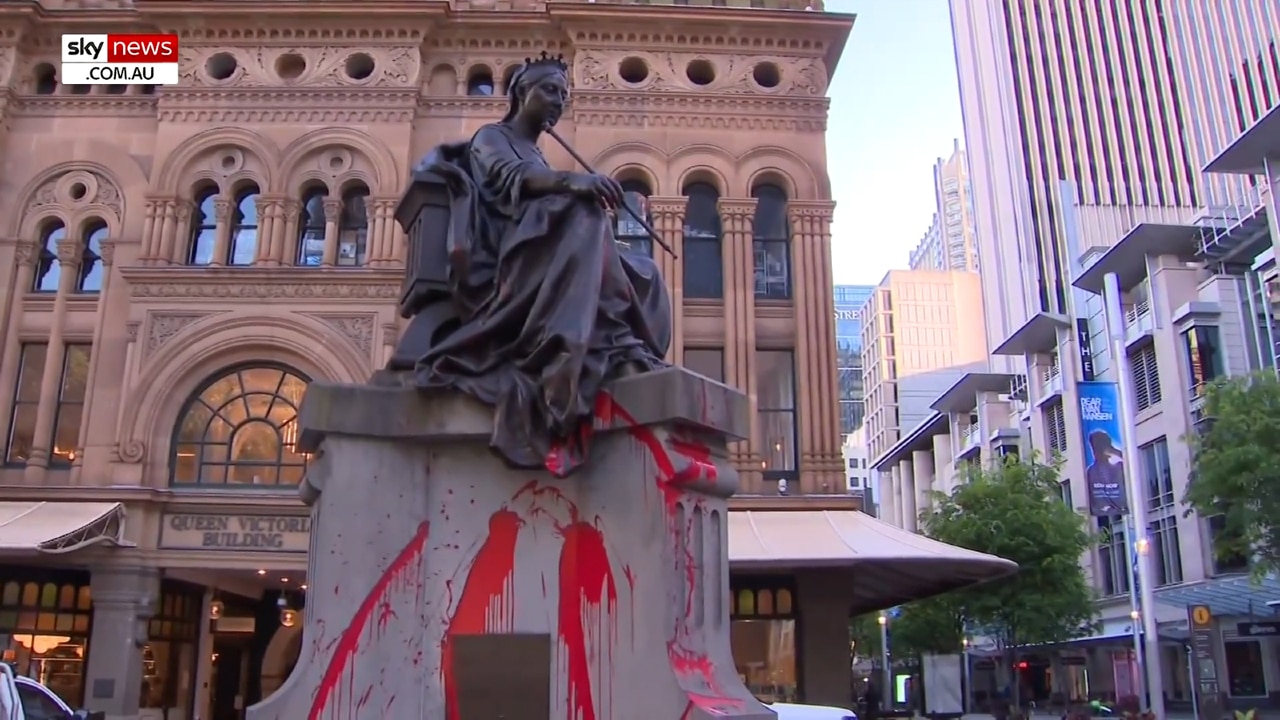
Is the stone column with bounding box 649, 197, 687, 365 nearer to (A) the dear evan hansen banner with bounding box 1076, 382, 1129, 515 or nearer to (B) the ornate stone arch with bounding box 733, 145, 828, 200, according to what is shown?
(B) the ornate stone arch with bounding box 733, 145, 828, 200

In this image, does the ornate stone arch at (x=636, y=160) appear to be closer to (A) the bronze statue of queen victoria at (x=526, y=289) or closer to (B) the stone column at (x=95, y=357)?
(B) the stone column at (x=95, y=357)

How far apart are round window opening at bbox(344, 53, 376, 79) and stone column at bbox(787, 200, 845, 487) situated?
10171 millimetres

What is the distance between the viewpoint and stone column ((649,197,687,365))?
23.8 meters

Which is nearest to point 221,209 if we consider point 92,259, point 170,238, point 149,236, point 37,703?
point 170,238

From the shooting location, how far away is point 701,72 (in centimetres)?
2581

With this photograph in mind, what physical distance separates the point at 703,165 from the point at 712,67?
102 inches

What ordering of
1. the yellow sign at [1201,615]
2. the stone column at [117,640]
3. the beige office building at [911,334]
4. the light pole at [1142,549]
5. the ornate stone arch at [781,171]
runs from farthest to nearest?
1. the beige office building at [911,334]
2. the light pole at [1142,549]
3. the ornate stone arch at [781,171]
4. the yellow sign at [1201,615]
5. the stone column at [117,640]

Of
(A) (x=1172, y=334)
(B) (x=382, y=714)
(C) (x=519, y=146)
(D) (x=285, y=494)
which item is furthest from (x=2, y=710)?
(A) (x=1172, y=334)

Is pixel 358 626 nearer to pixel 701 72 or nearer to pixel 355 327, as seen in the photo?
pixel 355 327

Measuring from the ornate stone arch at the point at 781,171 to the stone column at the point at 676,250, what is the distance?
150 centimetres

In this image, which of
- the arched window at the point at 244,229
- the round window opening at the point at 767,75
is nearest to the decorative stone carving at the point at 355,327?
the arched window at the point at 244,229

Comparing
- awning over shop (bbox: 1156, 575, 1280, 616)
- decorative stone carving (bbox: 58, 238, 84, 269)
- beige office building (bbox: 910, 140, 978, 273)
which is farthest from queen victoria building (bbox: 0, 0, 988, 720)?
beige office building (bbox: 910, 140, 978, 273)

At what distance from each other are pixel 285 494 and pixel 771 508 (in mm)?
9917

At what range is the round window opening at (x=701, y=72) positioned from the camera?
84.0 ft
